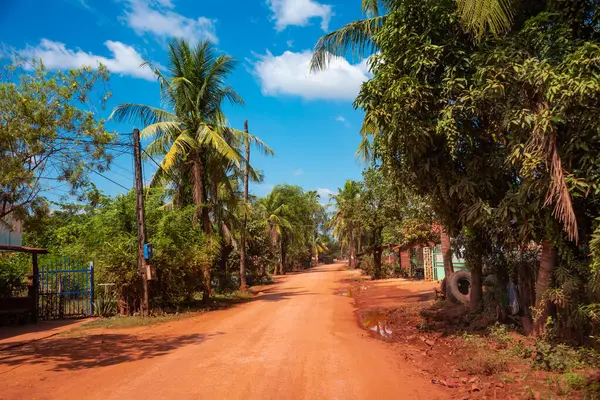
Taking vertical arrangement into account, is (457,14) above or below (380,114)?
above

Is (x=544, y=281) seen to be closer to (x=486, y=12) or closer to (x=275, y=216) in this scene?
(x=486, y=12)

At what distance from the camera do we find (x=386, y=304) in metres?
15.8

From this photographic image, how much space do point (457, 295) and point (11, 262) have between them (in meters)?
13.9

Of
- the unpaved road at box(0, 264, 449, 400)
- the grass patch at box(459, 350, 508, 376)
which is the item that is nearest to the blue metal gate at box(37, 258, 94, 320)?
the unpaved road at box(0, 264, 449, 400)

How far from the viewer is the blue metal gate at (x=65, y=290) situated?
1374 cm

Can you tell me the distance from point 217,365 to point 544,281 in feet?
18.6

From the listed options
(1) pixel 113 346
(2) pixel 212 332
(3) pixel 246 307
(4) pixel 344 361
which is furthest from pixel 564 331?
(3) pixel 246 307

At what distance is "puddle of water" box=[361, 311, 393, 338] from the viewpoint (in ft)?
34.8

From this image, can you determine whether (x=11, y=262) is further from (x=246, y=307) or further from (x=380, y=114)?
(x=380, y=114)

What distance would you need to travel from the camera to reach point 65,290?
564 inches

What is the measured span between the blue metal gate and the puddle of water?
8.74 metres

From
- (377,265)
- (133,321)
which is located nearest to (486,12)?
Result: (133,321)

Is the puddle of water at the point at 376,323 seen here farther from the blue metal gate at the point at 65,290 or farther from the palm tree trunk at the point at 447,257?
the blue metal gate at the point at 65,290

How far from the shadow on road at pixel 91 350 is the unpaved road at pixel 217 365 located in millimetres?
20
